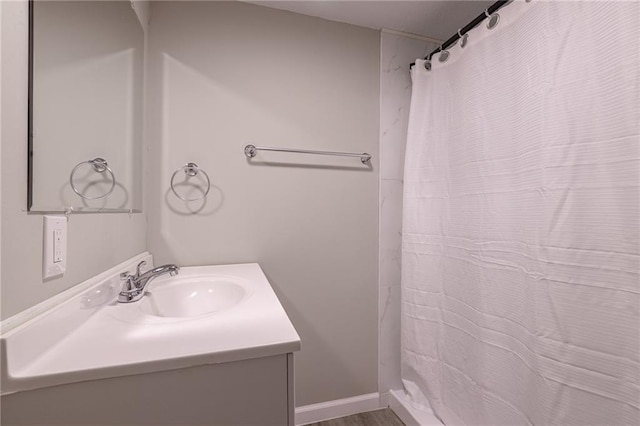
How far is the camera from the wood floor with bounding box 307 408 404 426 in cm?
147

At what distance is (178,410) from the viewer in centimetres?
50

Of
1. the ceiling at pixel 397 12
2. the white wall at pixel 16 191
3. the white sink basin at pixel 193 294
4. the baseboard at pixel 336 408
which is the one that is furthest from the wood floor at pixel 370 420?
A: the ceiling at pixel 397 12

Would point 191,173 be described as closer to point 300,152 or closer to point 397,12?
point 300,152

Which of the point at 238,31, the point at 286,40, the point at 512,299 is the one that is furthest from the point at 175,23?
the point at 512,299

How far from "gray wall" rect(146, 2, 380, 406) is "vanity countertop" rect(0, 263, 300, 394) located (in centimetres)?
68

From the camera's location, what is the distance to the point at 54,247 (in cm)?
59

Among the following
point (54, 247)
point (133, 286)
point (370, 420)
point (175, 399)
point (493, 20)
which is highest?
point (493, 20)

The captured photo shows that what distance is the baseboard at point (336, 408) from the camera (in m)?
1.46

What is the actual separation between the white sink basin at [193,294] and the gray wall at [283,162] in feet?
0.81

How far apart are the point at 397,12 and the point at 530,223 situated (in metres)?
1.31

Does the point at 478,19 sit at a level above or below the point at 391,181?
above

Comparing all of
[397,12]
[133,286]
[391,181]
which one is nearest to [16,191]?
[133,286]

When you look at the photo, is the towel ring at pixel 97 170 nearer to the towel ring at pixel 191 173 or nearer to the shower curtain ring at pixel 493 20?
the towel ring at pixel 191 173

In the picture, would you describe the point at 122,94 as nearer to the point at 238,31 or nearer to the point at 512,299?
the point at 238,31
